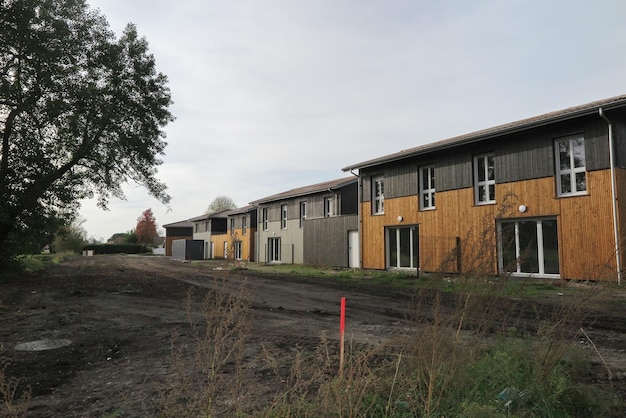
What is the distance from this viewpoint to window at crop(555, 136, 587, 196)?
48.2 ft

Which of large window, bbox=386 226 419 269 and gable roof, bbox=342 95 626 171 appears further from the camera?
large window, bbox=386 226 419 269

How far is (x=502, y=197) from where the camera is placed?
972cm

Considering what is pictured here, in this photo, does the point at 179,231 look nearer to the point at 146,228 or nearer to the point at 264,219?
the point at 146,228

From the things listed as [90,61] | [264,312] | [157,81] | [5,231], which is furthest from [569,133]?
[5,231]

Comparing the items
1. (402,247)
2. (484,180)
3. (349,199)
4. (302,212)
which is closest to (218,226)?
(302,212)

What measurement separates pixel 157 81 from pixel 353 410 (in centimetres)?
2180

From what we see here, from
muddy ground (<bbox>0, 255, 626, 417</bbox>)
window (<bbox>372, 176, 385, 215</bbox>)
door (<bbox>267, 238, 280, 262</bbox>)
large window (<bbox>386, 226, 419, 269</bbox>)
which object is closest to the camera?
muddy ground (<bbox>0, 255, 626, 417</bbox>)

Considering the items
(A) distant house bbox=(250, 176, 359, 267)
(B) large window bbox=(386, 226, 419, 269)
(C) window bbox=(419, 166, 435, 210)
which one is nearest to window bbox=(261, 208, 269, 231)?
(A) distant house bbox=(250, 176, 359, 267)

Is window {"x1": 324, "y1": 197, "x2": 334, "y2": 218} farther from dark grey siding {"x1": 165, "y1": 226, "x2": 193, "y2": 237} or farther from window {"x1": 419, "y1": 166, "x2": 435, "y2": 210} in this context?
dark grey siding {"x1": 165, "y1": 226, "x2": 193, "y2": 237}

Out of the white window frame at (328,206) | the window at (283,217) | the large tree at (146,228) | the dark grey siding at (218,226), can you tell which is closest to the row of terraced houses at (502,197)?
the white window frame at (328,206)

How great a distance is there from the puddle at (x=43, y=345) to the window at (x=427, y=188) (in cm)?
1653

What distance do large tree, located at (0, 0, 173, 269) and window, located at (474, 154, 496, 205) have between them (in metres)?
15.3

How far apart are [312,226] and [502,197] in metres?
19.8

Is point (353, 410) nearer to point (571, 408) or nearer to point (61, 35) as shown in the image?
point (571, 408)
